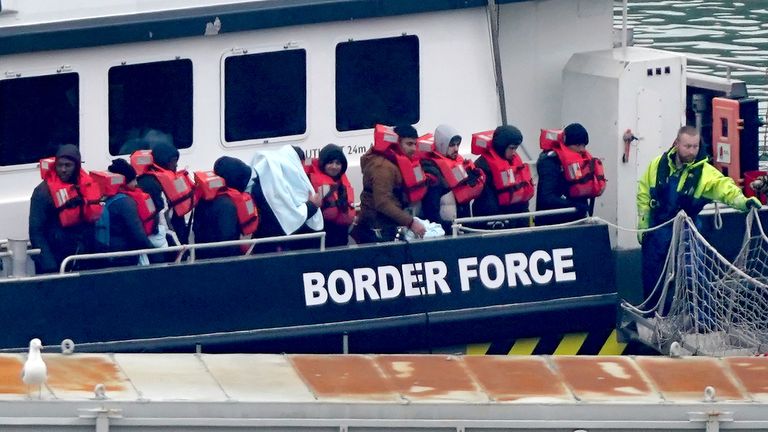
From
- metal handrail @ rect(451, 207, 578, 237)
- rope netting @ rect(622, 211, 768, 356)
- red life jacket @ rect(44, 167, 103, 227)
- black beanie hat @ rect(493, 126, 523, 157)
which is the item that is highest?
black beanie hat @ rect(493, 126, 523, 157)

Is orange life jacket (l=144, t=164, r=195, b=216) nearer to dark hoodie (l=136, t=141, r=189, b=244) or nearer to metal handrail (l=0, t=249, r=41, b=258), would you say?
dark hoodie (l=136, t=141, r=189, b=244)

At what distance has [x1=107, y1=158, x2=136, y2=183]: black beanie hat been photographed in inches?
347

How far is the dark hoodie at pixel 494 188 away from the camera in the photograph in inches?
379

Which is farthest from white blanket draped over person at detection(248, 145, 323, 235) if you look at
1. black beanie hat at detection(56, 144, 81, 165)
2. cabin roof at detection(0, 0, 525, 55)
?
black beanie hat at detection(56, 144, 81, 165)

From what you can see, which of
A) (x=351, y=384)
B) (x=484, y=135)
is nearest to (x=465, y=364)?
(x=351, y=384)

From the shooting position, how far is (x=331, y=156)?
919 centimetres

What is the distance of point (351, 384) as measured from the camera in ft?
21.9

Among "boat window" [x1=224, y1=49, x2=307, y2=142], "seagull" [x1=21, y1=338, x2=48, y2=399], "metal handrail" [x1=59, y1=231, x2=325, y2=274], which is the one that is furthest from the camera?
"boat window" [x1=224, y1=49, x2=307, y2=142]

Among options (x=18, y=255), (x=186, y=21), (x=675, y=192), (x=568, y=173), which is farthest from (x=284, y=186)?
(x=675, y=192)

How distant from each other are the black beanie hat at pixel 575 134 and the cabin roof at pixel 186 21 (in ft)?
3.69

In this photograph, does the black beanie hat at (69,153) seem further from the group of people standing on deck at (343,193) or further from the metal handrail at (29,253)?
the metal handrail at (29,253)

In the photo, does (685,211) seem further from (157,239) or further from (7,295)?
(7,295)

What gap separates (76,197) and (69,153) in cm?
24

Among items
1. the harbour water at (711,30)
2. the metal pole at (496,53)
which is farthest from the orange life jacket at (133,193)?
the harbour water at (711,30)
